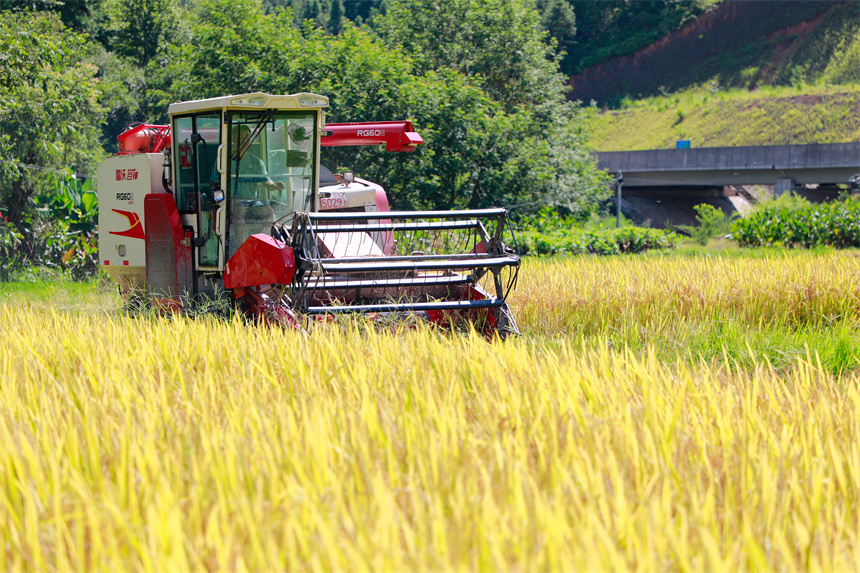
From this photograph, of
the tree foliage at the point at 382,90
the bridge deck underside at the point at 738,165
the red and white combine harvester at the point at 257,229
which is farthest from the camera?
the bridge deck underside at the point at 738,165

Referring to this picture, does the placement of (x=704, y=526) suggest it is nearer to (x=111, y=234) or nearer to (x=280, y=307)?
(x=280, y=307)

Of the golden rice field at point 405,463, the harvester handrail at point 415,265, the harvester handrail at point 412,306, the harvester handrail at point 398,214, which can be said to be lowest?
the harvester handrail at point 412,306

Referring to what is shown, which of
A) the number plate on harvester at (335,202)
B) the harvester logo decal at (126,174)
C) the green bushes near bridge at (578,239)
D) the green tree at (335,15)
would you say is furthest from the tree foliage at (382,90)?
the green tree at (335,15)

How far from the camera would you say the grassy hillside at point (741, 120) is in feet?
144

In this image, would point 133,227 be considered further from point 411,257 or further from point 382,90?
point 382,90

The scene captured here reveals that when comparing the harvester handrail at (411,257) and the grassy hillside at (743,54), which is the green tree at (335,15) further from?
the harvester handrail at (411,257)

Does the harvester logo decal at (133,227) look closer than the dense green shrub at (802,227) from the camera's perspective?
Yes

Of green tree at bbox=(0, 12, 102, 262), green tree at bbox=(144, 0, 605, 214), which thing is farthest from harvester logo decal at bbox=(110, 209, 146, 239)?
green tree at bbox=(144, 0, 605, 214)

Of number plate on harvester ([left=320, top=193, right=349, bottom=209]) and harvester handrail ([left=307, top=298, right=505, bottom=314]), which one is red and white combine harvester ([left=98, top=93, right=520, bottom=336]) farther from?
number plate on harvester ([left=320, top=193, right=349, bottom=209])

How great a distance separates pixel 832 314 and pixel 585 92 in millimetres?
70909

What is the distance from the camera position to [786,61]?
6475cm

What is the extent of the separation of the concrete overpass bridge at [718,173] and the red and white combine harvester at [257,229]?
1027 inches

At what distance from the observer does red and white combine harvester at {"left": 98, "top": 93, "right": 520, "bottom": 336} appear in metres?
6.46

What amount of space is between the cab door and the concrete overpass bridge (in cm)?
2727
